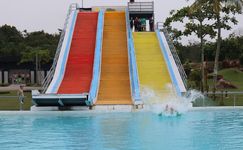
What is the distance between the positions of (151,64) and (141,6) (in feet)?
37.6

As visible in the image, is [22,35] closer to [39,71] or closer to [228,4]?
[39,71]

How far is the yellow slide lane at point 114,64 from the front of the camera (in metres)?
24.3

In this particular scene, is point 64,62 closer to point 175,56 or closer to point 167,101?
point 175,56

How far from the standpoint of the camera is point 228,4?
2798cm

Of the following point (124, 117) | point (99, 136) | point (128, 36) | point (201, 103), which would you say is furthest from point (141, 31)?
point (99, 136)

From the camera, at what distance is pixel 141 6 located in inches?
1540

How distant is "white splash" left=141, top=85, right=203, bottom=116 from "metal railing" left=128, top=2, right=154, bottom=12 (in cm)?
1416

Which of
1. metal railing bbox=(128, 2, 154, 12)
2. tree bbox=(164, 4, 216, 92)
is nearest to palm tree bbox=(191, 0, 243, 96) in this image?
tree bbox=(164, 4, 216, 92)

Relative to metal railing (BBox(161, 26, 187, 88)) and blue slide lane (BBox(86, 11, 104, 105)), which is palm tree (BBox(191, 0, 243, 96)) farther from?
blue slide lane (BBox(86, 11, 104, 105))

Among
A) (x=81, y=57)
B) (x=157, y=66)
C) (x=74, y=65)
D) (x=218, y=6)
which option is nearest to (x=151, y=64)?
(x=157, y=66)

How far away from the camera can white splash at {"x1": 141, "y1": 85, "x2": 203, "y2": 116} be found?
787 inches

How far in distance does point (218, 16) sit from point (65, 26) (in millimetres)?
10364

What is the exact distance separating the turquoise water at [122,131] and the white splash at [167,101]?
0.41 meters

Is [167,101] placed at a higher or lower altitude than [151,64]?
lower
